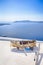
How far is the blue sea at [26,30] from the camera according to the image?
2844 mm

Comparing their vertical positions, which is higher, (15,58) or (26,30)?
(26,30)

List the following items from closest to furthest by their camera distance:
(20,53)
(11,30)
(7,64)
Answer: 1. (7,64)
2. (20,53)
3. (11,30)

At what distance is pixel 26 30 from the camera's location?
9.39ft

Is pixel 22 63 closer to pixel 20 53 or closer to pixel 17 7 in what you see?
pixel 20 53

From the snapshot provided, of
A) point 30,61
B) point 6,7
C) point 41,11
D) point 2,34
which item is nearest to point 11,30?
point 2,34

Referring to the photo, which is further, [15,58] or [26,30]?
[26,30]

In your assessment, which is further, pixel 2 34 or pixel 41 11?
pixel 2 34

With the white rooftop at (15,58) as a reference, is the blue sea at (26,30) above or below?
above

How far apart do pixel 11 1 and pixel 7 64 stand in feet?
5.42

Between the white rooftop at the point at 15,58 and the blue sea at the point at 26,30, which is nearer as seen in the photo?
the white rooftop at the point at 15,58

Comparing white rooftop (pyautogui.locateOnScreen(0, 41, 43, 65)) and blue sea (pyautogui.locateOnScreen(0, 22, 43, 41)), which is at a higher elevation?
blue sea (pyautogui.locateOnScreen(0, 22, 43, 41))

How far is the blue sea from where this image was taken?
284 cm

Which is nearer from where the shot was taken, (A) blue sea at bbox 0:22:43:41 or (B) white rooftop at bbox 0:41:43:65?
(B) white rooftop at bbox 0:41:43:65

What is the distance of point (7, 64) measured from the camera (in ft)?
5.55
